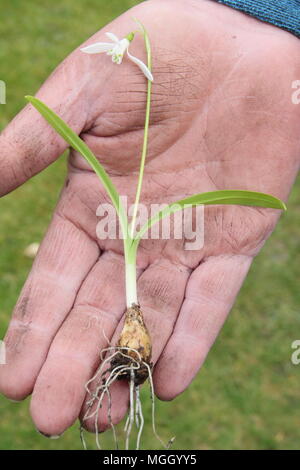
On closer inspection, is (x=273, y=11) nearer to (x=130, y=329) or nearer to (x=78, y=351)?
(x=130, y=329)

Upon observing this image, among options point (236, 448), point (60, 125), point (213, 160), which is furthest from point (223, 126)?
point (236, 448)

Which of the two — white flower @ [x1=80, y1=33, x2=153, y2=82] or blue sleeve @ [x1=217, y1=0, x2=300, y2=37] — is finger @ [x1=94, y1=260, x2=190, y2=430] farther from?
blue sleeve @ [x1=217, y1=0, x2=300, y2=37]

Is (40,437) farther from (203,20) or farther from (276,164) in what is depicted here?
(203,20)

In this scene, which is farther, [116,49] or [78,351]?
[116,49]

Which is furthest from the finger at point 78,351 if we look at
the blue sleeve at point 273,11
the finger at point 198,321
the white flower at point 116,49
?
the blue sleeve at point 273,11

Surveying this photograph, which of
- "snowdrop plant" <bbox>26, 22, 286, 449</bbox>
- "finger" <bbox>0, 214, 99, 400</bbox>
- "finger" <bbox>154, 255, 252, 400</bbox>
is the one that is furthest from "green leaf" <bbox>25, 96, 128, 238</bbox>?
"finger" <bbox>154, 255, 252, 400</bbox>

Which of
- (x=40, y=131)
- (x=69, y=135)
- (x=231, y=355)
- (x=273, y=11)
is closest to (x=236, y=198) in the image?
(x=69, y=135)

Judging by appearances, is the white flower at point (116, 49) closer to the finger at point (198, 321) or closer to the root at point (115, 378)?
the finger at point (198, 321)
